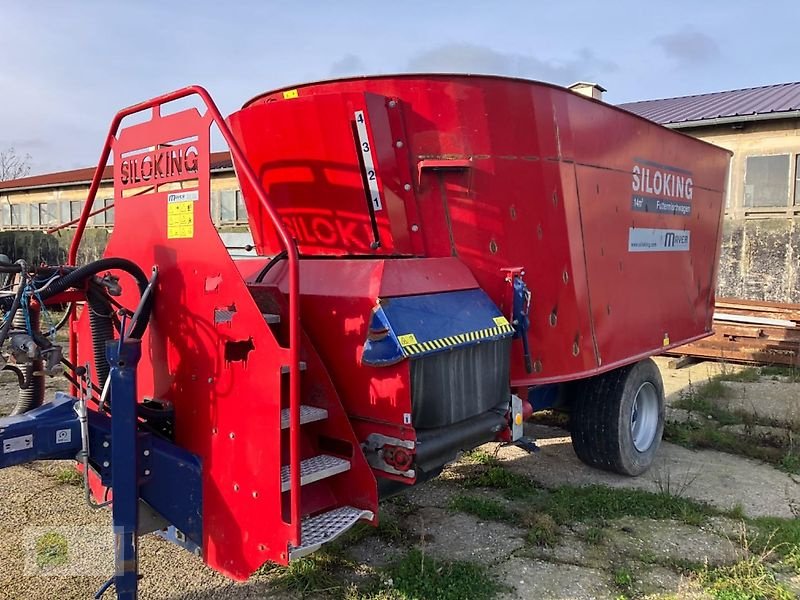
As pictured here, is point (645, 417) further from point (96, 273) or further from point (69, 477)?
point (69, 477)

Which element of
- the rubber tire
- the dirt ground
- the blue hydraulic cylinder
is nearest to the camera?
the blue hydraulic cylinder

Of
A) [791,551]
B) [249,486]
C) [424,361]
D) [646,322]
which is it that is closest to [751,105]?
[646,322]

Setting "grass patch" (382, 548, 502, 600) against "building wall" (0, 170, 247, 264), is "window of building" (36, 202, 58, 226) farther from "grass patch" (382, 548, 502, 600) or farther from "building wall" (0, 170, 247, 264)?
"grass patch" (382, 548, 502, 600)

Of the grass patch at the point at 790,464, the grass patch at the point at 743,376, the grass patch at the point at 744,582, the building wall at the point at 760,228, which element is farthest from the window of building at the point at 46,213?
the grass patch at the point at 744,582

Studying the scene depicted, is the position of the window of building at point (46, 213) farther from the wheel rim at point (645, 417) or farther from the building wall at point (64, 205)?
the wheel rim at point (645, 417)

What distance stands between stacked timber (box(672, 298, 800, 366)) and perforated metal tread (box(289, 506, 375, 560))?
7.52m

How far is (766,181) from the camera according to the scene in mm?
12297

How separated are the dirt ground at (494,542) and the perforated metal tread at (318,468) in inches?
29.2

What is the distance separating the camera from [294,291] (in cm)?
247

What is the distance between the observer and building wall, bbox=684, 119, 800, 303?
39.5ft

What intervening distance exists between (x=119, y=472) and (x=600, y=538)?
2.75m

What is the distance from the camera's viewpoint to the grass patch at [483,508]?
4.24 m

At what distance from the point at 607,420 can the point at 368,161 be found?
2.75m

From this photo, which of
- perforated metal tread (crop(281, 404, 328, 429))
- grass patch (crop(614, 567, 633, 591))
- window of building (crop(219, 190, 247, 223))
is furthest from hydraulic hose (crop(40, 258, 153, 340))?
window of building (crop(219, 190, 247, 223))
